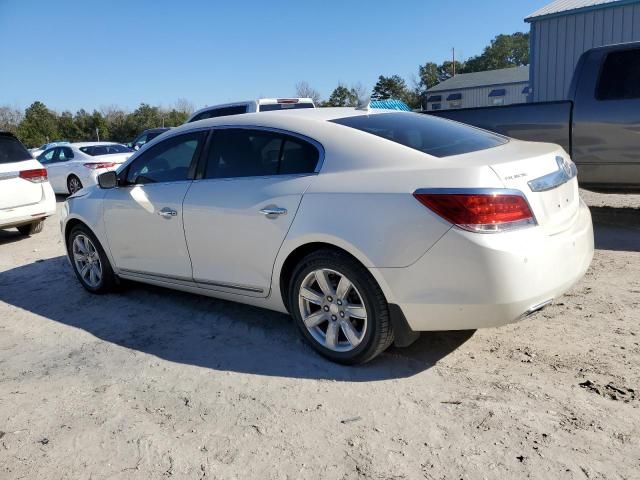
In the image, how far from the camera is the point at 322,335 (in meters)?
3.51

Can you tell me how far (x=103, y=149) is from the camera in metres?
14.1

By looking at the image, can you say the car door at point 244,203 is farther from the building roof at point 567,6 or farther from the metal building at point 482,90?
the metal building at point 482,90

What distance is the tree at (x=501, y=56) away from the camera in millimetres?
79062

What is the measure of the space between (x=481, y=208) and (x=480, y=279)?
14.2 inches

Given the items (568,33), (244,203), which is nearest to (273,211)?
(244,203)

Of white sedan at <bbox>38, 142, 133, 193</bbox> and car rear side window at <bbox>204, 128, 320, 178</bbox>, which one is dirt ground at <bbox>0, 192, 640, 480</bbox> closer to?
car rear side window at <bbox>204, 128, 320, 178</bbox>

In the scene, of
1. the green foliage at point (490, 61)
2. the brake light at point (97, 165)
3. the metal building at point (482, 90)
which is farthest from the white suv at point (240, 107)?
the green foliage at point (490, 61)

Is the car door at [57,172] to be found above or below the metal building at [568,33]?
below

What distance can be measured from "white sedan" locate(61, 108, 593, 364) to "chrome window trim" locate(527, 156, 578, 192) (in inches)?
0.6

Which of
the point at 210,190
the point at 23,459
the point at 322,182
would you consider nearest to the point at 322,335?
the point at 322,182

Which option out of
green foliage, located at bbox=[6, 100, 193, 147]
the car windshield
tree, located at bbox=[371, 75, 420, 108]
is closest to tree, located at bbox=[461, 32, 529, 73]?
tree, located at bbox=[371, 75, 420, 108]

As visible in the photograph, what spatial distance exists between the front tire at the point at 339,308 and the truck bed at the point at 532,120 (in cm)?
360

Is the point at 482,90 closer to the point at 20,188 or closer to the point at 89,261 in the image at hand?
the point at 20,188

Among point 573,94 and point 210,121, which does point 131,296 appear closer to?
point 210,121
